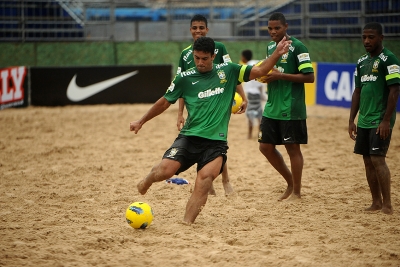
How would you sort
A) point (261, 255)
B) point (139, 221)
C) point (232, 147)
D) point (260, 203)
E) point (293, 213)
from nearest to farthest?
1. point (261, 255)
2. point (139, 221)
3. point (293, 213)
4. point (260, 203)
5. point (232, 147)

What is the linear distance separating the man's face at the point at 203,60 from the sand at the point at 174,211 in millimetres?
1622

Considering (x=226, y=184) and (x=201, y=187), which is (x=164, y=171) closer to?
(x=201, y=187)

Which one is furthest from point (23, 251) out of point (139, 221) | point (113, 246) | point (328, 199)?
point (328, 199)

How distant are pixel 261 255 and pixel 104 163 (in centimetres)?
513

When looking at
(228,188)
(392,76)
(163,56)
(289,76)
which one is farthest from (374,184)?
(163,56)

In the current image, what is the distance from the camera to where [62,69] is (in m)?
16.9

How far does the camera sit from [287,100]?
23.1 feet

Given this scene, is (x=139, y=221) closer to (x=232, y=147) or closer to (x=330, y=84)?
(x=232, y=147)

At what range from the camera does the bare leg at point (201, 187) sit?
5.90 metres

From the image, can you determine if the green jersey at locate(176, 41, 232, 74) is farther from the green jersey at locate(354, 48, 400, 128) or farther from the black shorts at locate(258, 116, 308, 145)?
the green jersey at locate(354, 48, 400, 128)

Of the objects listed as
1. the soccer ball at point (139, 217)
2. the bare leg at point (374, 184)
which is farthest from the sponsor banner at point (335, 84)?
the soccer ball at point (139, 217)

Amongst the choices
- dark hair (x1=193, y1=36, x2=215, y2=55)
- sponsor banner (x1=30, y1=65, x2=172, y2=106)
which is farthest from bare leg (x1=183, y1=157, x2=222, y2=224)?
sponsor banner (x1=30, y1=65, x2=172, y2=106)

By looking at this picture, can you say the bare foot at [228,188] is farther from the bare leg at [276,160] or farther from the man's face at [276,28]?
the man's face at [276,28]

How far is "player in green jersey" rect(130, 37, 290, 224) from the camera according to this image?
5938mm
